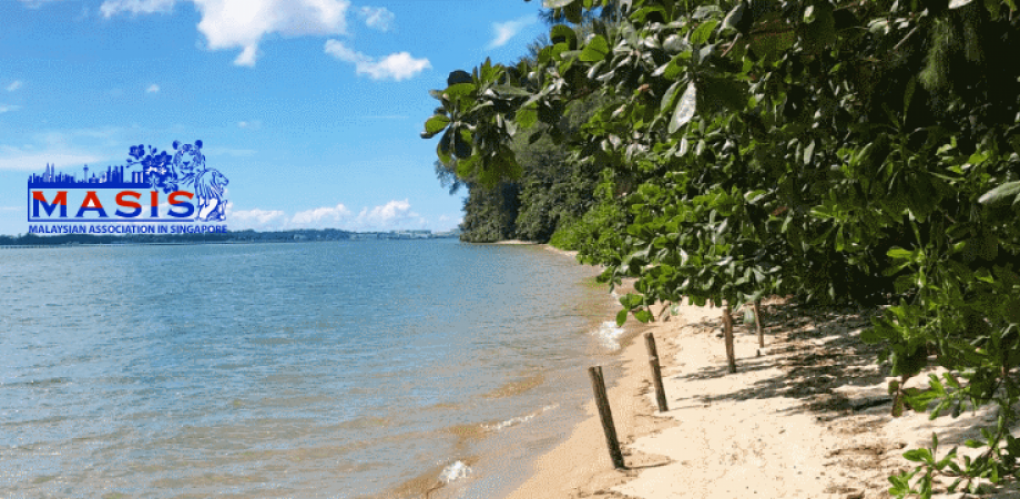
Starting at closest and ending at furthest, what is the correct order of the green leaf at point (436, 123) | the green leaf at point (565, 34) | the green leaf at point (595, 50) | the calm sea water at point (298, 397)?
the green leaf at point (595, 50) < the green leaf at point (436, 123) < the green leaf at point (565, 34) < the calm sea water at point (298, 397)

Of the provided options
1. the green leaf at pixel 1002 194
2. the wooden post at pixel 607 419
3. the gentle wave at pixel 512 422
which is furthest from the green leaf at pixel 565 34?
the gentle wave at pixel 512 422

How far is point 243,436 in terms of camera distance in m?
12.0

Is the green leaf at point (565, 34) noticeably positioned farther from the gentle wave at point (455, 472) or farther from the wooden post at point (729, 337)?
the wooden post at point (729, 337)

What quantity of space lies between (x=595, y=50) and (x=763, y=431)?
6154 mm

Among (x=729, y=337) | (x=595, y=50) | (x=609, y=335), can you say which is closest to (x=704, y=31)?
(x=595, y=50)

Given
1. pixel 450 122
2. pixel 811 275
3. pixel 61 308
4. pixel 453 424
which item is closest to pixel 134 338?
pixel 61 308

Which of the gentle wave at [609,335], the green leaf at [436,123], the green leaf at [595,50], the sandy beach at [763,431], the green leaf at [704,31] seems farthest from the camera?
the gentle wave at [609,335]

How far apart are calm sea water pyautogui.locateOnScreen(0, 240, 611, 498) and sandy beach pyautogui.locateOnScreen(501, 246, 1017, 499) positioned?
3.50 feet

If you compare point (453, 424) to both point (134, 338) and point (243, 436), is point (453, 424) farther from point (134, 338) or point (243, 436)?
point (134, 338)

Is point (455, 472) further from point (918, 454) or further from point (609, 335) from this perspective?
point (609, 335)

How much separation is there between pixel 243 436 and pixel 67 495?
2699 mm

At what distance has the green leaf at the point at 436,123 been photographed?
3.16 meters

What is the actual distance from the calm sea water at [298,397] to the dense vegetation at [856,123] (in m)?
5.53

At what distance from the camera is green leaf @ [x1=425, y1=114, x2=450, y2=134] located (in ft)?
10.4
